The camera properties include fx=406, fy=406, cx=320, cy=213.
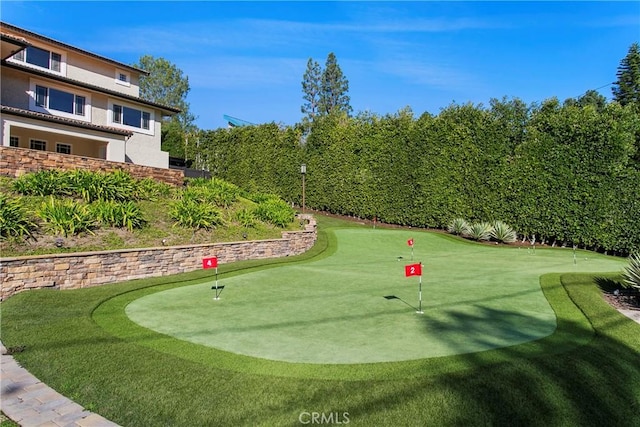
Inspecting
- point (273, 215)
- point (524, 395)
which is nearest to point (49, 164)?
point (273, 215)

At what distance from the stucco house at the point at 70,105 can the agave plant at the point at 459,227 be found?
1838 centimetres

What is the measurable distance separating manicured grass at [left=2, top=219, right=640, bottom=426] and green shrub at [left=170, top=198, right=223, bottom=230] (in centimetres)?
761

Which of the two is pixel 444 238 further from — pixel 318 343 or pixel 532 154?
pixel 318 343

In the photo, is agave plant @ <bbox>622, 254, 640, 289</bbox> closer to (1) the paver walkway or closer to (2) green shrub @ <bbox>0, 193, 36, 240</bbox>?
(1) the paver walkway

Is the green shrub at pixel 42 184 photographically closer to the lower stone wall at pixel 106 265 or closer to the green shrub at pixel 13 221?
the green shrub at pixel 13 221

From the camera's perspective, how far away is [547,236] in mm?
18297

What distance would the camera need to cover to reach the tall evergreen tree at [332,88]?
57.3 m

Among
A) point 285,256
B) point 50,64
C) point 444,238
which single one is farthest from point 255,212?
point 50,64

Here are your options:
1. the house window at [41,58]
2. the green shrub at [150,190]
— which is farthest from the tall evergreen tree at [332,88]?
the green shrub at [150,190]

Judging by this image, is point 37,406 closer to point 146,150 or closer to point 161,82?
point 146,150

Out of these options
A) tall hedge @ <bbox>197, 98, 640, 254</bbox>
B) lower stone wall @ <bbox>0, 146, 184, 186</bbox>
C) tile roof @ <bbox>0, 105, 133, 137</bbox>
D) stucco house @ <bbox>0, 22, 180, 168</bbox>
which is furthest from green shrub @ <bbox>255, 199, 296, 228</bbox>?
stucco house @ <bbox>0, 22, 180, 168</bbox>

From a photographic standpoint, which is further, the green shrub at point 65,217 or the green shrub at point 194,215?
the green shrub at point 194,215

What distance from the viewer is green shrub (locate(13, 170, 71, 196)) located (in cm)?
1216
